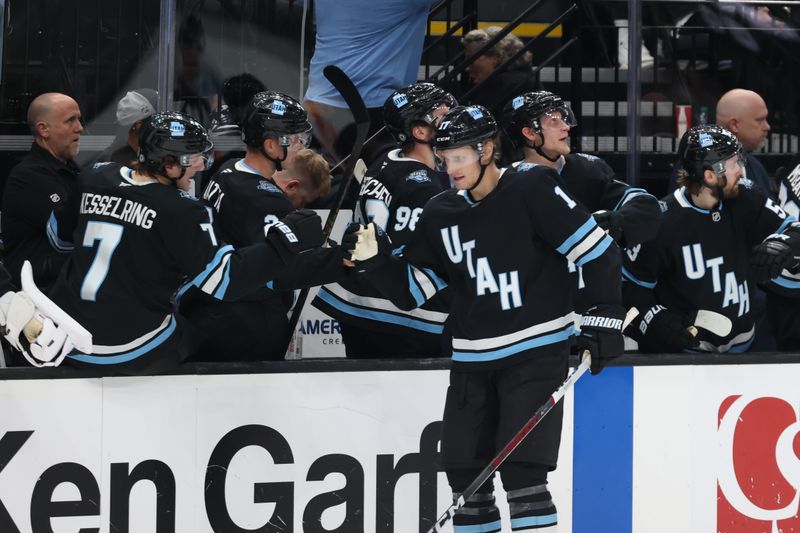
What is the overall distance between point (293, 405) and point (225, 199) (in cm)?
64

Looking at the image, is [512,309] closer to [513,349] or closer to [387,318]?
[513,349]

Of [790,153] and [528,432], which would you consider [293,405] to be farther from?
[790,153]

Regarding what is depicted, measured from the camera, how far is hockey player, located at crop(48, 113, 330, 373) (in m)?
3.70

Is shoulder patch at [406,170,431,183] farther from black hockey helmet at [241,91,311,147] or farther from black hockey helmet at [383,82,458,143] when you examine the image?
black hockey helmet at [241,91,311,147]

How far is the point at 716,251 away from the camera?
425 centimetres

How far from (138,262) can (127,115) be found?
3.75 feet

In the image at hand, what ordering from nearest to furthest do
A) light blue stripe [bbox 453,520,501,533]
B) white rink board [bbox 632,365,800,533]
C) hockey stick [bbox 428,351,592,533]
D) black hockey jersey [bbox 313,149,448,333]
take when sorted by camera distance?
hockey stick [bbox 428,351,592,533]
light blue stripe [bbox 453,520,501,533]
white rink board [bbox 632,365,800,533]
black hockey jersey [bbox 313,149,448,333]

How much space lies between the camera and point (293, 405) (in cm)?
390

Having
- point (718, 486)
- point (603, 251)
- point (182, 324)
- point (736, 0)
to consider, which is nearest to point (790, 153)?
point (736, 0)

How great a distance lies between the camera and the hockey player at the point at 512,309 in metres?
3.45

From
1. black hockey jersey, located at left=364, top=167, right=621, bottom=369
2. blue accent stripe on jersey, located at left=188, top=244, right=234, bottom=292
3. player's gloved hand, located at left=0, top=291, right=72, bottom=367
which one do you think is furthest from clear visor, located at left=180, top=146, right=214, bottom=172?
black hockey jersey, located at left=364, top=167, right=621, bottom=369

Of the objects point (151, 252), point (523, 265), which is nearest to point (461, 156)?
point (523, 265)

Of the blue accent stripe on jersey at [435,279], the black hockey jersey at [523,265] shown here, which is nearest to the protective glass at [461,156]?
the black hockey jersey at [523,265]

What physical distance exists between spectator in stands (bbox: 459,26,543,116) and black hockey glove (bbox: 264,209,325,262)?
180cm
